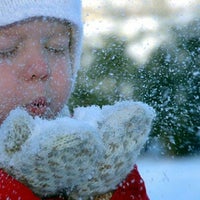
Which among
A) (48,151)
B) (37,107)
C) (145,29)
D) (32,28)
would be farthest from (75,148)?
(145,29)

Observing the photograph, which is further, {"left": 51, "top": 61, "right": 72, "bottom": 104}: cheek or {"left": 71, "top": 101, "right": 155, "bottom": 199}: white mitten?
{"left": 51, "top": 61, "right": 72, "bottom": 104}: cheek

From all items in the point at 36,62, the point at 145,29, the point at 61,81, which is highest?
the point at 36,62

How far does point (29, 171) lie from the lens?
1.29 m

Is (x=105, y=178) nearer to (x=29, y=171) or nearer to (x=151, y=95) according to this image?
(x=29, y=171)

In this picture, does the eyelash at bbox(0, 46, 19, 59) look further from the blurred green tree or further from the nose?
the blurred green tree

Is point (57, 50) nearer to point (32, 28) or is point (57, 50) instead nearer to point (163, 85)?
point (32, 28)

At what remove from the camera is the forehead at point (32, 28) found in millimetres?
1547

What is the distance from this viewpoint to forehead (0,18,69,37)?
60.9 inches

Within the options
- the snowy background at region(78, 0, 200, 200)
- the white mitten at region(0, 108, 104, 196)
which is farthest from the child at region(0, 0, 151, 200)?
the snowy background at region(78, 0, 200, 200)

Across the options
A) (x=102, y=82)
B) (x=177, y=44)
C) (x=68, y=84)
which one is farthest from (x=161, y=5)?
(x=68, y=84)

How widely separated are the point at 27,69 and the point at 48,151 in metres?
0.34

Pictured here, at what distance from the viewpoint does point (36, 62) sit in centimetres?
152

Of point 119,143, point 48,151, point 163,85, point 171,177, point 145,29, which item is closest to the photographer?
point 48,151

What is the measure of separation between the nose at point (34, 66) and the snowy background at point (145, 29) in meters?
2.21
